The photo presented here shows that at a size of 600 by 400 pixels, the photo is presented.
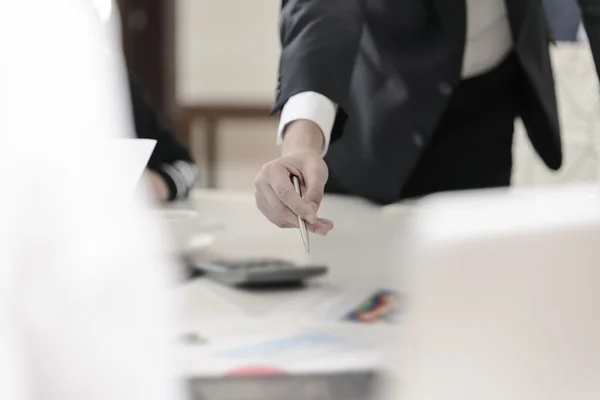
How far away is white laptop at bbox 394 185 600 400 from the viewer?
0.60 feet

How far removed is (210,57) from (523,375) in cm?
219

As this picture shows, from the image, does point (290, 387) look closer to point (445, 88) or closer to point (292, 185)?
point (292, 185)

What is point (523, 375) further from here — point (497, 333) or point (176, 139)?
point (176, 139)

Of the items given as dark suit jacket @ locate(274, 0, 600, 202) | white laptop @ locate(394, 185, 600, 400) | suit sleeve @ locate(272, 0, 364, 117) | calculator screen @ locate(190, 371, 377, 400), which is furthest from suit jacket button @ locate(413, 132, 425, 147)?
white laptop @ locate(394, 185, 600, 400)

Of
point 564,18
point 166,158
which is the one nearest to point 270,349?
point 166,158

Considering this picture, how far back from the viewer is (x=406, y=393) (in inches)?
7.7

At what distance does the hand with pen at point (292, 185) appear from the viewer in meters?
0.37

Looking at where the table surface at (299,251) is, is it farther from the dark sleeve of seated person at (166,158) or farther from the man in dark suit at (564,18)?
the man in dark suit at (564,18)

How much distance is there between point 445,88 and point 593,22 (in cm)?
12

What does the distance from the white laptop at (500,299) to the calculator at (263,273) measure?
12.7 inches

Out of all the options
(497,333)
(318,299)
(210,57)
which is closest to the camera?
(497,333)

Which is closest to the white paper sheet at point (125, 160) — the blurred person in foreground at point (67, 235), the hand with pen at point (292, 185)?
the blurred person in foreground at point (67, 235)

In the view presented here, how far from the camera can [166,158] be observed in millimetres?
487

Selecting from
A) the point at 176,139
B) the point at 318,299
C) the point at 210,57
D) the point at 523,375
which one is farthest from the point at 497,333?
the point at 210,57
